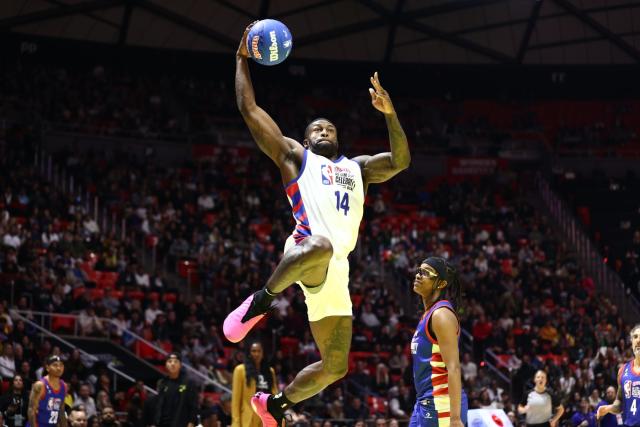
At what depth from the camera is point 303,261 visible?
7906mm

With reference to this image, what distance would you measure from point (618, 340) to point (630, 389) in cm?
1401

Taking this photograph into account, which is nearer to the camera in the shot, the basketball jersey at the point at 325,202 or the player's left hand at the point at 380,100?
the basketball jersey at the point at 325,202

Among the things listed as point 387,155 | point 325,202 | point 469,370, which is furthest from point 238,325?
point 469,370

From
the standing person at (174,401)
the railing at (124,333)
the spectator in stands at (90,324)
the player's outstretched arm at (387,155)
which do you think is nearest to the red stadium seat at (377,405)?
the railing at (124,333)

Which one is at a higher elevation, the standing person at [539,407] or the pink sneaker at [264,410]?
the pink sneaker at [264,410]

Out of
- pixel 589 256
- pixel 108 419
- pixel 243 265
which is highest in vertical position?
pixel 589 256

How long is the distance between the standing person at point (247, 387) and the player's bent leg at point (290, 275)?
4.06 m

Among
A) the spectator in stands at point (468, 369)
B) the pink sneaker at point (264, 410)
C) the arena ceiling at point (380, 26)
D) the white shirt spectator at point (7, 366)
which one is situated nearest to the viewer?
the pink sneaker at point (264, 410)

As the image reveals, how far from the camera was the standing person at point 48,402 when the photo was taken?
13492 millimetres

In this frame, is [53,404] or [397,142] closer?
[397,142]

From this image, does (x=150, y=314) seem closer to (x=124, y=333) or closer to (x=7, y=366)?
(x=124, y=333)

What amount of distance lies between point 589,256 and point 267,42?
25.5 m

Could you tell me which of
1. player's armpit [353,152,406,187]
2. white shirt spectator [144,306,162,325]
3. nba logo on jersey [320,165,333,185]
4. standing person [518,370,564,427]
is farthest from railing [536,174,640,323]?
nba logo on jersey [320,165,333,185]

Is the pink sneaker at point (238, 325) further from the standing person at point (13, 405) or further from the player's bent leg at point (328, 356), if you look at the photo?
the standing person at point (13, 405)
